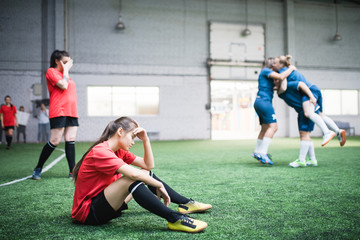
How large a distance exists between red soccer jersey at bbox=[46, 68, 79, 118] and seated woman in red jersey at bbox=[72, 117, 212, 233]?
1893 millimetres

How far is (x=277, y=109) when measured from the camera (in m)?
15.0

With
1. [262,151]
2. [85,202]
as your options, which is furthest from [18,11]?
[85,202]

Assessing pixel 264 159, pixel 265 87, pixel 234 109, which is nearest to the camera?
pixel 264 159

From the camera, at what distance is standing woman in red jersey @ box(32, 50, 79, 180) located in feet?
12.1

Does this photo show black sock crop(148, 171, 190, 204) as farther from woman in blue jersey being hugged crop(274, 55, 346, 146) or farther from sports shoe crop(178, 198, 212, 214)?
woman in blue jersey being hugged crop(274, 55, 346, 146)

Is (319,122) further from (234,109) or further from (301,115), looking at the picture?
(234,109)

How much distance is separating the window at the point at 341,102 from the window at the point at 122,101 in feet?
30.1

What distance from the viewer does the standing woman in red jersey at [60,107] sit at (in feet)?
12.1

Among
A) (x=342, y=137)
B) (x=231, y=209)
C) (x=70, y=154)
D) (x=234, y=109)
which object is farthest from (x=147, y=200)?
(x=234, y=109)

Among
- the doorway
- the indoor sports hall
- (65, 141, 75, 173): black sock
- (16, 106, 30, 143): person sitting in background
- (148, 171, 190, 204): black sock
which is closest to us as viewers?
(148, 171, 190, 204): black sock

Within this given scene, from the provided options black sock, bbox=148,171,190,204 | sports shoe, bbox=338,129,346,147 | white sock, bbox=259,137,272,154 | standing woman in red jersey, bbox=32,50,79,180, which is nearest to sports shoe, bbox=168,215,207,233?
black sock, bbox=148,171,190,204

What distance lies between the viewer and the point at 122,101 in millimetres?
13508

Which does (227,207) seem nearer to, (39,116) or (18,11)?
(39,116)

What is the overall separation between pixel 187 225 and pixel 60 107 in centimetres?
259
